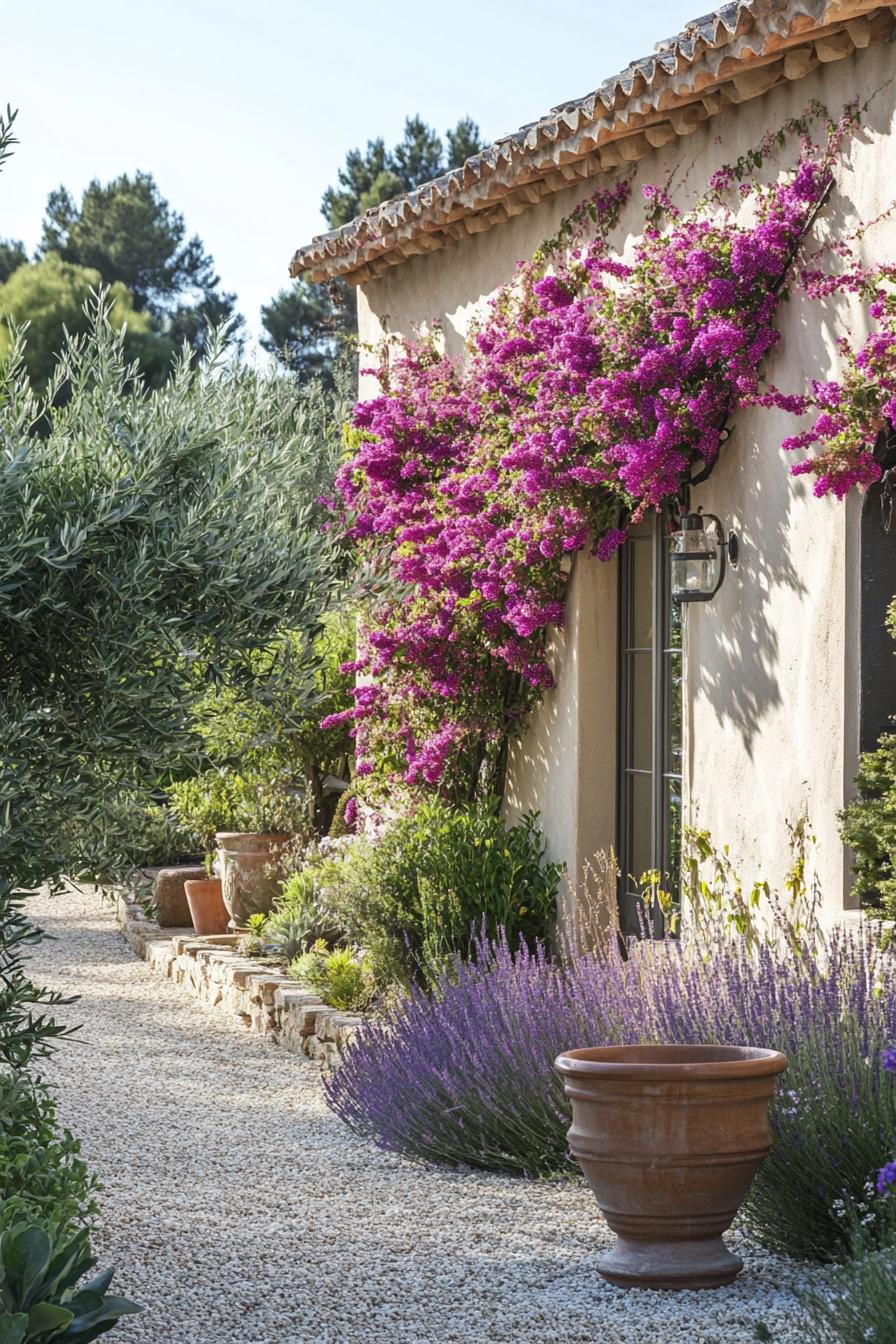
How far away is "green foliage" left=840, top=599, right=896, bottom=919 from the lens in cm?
623

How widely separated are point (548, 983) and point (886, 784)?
162 centimetres

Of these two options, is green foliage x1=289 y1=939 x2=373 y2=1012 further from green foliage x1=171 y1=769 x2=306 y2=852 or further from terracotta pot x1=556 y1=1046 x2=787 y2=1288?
terracotta pot x1=556 y1=1046 x2=787 y2=1288

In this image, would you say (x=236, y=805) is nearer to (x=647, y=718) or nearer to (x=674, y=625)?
(x=647, y=718)

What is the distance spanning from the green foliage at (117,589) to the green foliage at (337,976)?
12.5 ft

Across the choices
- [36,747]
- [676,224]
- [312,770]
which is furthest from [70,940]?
[36,747]

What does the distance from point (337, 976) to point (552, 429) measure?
308 centimetres

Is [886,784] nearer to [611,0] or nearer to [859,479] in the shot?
[859,479]

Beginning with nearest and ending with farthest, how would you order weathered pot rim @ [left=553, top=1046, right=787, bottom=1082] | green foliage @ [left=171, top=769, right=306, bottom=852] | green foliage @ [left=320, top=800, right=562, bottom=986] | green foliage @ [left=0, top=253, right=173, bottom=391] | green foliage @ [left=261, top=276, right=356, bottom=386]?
1. weathered pot rim @ [left=553, top=1046, right=787, bottom=1082]
2. green foliage @ [left=320, top=800, right=562, bottom=986]
3. green foliage @ [left=171, top=769, right=306, bottom=852]
4. green foliage @ [left=0, top=253, right=173, bottom=391]
5. green foliage @ [left=261, top=276, right=356, bottom=386]

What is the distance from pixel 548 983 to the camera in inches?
227

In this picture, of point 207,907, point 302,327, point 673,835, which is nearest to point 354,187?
point 302,327

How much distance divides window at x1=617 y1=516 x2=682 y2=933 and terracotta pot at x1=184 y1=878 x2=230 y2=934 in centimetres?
454

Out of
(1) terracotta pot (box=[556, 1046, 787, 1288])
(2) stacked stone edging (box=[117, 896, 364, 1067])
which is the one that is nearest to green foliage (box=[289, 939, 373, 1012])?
(2) stacked stone edging (box=[117, 896, 364, 1067])

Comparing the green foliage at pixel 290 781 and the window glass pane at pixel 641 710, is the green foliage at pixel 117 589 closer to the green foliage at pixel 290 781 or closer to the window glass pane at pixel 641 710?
the window glass pane at pixel 641 710

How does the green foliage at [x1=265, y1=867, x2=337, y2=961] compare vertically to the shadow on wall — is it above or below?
below
